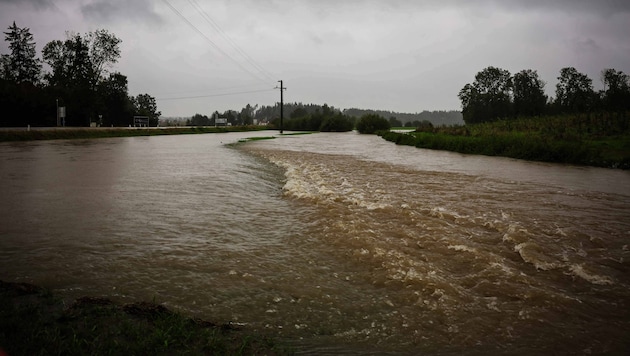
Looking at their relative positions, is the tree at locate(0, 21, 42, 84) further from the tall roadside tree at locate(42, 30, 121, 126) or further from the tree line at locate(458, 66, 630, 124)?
the tree line at locate(458, 66, 630, 124)

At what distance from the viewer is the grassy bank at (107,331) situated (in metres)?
2.82

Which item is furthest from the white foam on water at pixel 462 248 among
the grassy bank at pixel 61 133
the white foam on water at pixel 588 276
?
the grassy bank at pixel 61 133

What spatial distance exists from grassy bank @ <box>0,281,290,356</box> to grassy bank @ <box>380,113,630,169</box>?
2245cm

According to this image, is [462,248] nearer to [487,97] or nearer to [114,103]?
[114,103]

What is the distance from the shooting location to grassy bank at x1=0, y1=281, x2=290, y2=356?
9.27 ft

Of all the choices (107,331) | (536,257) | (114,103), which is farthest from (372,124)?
(107,331)

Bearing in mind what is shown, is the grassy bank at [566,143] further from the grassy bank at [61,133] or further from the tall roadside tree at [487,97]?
the tall roadside tree at [487,97]

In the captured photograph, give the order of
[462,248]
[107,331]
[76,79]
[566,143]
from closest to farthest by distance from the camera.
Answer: [107,331], [462,248], [566,143], [76,79]

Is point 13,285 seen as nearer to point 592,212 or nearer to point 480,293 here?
point 480,293

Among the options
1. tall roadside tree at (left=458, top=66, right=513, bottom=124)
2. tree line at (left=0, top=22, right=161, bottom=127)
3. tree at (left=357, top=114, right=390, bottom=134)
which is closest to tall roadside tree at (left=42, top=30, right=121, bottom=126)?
tree line at (left=0, top=22, right=161, bottom=127)

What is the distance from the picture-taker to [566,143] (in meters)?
21.8

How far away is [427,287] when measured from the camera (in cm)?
451

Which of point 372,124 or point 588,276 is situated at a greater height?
point 372,124

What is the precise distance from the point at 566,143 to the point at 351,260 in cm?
2238
